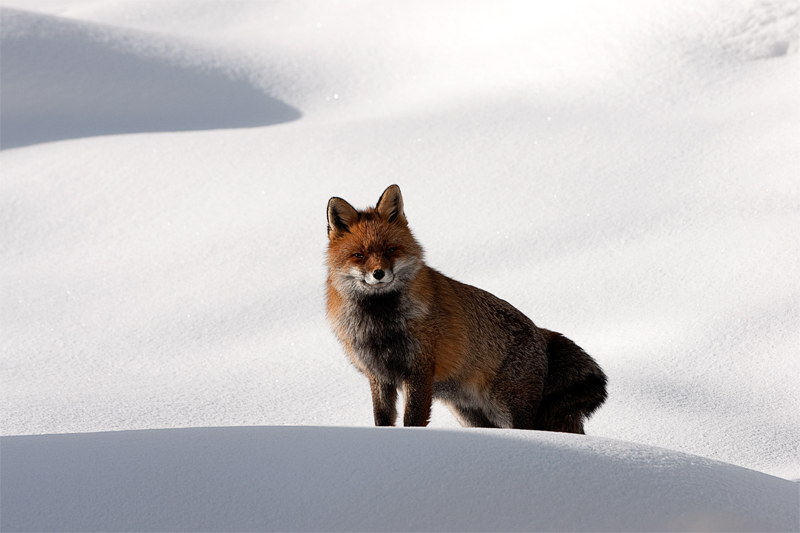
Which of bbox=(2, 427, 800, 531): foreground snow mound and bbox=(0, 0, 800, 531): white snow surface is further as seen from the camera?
bbox=(0, 0, 800, 531): white snow surface

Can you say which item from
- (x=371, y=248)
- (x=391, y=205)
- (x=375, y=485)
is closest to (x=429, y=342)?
(x=371, y=248)

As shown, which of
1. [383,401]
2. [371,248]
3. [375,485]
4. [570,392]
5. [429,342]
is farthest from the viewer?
[570,392]

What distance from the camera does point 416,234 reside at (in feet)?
24.1

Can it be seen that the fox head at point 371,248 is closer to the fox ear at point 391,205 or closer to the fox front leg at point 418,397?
the fox ear at point 391,205

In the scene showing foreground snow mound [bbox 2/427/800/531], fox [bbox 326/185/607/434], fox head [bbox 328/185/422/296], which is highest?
fox head [bbox 328/185/422/296]

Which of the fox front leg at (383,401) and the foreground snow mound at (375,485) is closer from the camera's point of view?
the foreground snow mound at (375,485)

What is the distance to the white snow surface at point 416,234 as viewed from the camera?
259 centimetres

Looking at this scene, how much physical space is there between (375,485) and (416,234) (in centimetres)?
491

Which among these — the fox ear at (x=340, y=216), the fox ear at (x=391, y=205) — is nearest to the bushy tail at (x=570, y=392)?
the fox ear at (x=391, y=205)

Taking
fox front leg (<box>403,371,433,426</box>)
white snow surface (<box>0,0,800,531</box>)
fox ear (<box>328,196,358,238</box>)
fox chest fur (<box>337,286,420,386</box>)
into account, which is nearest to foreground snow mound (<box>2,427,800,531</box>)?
white snow surface (<box>0,0,800,531</box>)

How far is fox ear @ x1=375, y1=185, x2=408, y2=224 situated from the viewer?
12.0 ft

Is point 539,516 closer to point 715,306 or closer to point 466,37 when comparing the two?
point 715,306

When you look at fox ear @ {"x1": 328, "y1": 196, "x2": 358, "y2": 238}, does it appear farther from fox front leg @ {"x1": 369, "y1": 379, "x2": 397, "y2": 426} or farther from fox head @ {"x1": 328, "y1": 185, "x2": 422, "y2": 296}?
fox front leg @ {"x1": 369, "y1": 379, "x2": 397, "y2": 426}

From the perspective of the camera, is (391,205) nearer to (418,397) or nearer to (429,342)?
(429,342)
